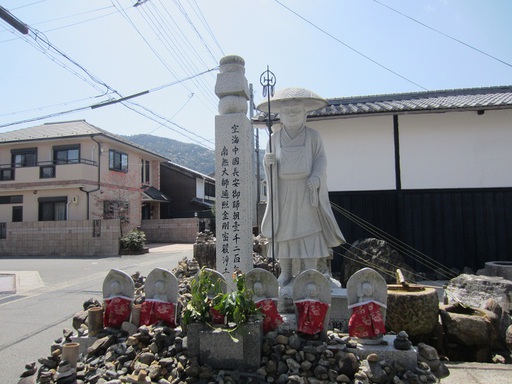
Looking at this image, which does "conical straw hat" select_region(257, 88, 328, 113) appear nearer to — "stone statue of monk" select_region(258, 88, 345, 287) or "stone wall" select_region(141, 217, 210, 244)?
"stone statue of monk" select_region(258, 88, 345, 287)

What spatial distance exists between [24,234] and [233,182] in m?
19.5

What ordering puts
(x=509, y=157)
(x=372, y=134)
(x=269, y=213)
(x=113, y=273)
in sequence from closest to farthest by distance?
(x=113, y=273) → (x=269, y=213) → (x=509, y=157) → (x=372, y=134)

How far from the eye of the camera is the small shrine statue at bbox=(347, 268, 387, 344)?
410 cm

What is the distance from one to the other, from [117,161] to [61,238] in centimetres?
→ 642

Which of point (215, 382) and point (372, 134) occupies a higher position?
point (372, 134)

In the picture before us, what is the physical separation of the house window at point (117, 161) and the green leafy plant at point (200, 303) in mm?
21340

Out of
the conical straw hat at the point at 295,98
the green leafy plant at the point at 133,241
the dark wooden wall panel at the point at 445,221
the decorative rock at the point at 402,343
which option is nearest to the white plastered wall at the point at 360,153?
the dark wooden wall panel at the point at 445,221

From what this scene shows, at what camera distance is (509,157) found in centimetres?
1033

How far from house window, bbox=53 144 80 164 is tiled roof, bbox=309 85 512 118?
15.9 meters

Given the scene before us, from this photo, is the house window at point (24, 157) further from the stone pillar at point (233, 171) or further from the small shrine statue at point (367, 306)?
the small shrine statue at point (367, 306)

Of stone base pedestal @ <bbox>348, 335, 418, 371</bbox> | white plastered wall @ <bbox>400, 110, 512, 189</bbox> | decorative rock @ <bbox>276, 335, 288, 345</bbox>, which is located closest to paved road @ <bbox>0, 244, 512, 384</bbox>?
stone base pedestal @ <bbox>348, 335, 418, 371</bbox>

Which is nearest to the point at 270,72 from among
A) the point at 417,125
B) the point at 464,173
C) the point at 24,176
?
the point at 417,125

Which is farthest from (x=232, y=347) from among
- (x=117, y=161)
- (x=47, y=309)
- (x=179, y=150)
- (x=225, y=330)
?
(x=179, y=150)

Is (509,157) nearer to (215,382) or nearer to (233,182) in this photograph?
(233,182)
